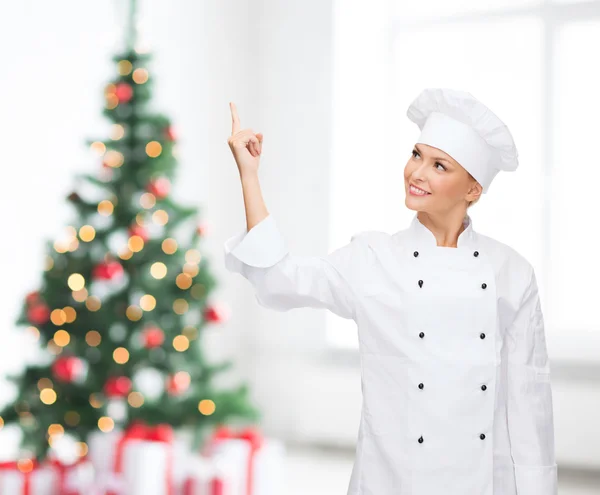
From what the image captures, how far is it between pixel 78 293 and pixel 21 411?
48 cm

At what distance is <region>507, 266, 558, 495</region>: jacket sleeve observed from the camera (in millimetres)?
1413

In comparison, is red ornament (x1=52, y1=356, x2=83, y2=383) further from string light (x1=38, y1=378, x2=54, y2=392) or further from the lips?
the lips

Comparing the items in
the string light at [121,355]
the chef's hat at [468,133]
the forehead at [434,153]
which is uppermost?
the chef's hat at [468,133]

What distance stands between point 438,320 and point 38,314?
6.23 feet

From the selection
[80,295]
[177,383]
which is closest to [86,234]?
[80,295]

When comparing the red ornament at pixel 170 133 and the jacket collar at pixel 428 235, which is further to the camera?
the red ornament at pixel 170 133

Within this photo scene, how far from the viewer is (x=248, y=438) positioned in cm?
319

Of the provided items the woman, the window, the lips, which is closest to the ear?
the woman

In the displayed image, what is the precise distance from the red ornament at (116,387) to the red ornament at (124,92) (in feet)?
3.57

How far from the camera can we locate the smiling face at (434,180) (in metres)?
1.43

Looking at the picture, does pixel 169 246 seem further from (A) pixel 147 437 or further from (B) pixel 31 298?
(A) pixel 147 437

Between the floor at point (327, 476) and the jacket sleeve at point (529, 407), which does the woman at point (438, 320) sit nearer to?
the jacket sleeve at point (529, 407)

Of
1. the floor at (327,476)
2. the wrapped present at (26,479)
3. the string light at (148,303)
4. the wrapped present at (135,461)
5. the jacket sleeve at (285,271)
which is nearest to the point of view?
the jacket sleeve at (285,271)

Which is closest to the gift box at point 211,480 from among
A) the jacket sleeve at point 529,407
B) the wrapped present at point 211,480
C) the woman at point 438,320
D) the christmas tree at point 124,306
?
the wrapped present at point 211,480
